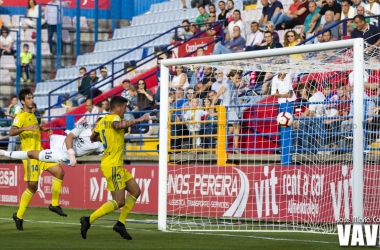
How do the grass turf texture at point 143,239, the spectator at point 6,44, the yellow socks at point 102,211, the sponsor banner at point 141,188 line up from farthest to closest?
the spectator at point 6,44, the sponsor banner at point 141,188, the yellow socks at point 102,211, the grass turf texture at point 143,239

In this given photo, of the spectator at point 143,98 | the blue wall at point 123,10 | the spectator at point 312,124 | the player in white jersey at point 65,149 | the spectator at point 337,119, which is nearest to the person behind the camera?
the player in white jersey at point 65,149

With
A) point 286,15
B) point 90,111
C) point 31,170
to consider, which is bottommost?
point 31,170

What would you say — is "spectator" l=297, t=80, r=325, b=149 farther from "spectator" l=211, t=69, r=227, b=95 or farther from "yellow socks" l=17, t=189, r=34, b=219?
"yellow socks" l=17, t=189, r=34, b=219

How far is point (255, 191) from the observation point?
40.2 ft

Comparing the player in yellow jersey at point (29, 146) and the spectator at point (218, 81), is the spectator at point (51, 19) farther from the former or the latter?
the player in yellow jersey at point (29, 146)

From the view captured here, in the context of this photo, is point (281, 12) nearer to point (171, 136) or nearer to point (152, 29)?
point (171, 136)

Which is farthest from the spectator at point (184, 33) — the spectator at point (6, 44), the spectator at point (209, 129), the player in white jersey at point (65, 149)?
the player in white jersey at point (65, 149)

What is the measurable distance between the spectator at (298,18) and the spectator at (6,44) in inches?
462

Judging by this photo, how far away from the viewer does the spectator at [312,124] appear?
11.6 m

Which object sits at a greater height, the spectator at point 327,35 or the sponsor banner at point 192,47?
the sponsor banner at point 192,47

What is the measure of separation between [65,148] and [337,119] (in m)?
4.62

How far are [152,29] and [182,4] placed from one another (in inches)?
50.7

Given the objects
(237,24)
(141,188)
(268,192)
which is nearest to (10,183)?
(141,188)

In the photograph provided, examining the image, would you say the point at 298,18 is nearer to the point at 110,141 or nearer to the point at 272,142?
the point at 272,142
